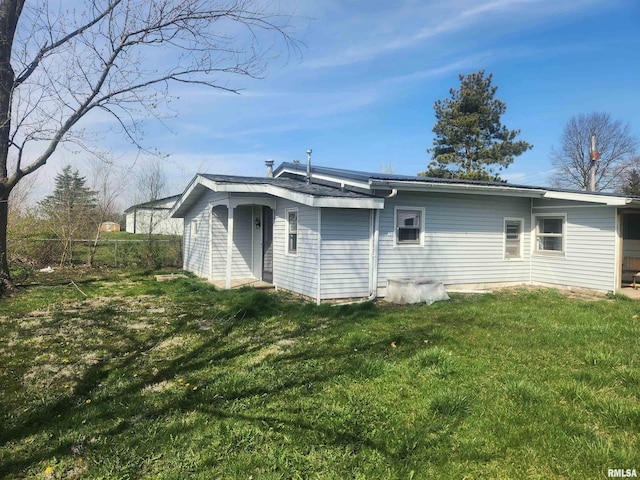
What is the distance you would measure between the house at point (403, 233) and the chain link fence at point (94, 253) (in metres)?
4.61

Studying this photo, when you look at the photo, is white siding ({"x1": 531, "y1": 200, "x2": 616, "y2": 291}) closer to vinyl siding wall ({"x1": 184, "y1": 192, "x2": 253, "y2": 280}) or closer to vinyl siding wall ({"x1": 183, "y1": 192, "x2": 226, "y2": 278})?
vinyl siding wall ({"x1": 184, "y1": 192, "x2": 253, "y2": 280})

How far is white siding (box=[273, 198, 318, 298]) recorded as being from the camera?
367 inches

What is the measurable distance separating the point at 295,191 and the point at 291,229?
167cm

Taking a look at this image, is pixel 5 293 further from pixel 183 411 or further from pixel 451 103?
pixel 451 103

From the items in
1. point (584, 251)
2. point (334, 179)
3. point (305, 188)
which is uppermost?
point (334, 179)

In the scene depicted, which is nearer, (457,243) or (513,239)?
(457,243)

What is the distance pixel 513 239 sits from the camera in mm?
11922

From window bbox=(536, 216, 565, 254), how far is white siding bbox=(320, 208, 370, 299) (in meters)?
5.53

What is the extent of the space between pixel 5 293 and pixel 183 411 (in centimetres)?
837

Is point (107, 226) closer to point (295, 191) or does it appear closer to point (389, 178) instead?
point (295, 191)

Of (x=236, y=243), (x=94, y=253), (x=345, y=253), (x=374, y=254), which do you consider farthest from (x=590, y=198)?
(x=94, y=253)

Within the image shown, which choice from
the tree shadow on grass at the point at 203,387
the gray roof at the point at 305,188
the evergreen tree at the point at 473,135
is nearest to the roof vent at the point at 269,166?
the gray roof at the point at 305,188

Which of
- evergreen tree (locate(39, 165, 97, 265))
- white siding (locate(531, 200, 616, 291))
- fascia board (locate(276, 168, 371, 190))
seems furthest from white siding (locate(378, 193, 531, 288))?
evergreen tree (locate(39, 165, 97, 265))

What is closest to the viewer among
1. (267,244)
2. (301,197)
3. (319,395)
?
(319,395)
